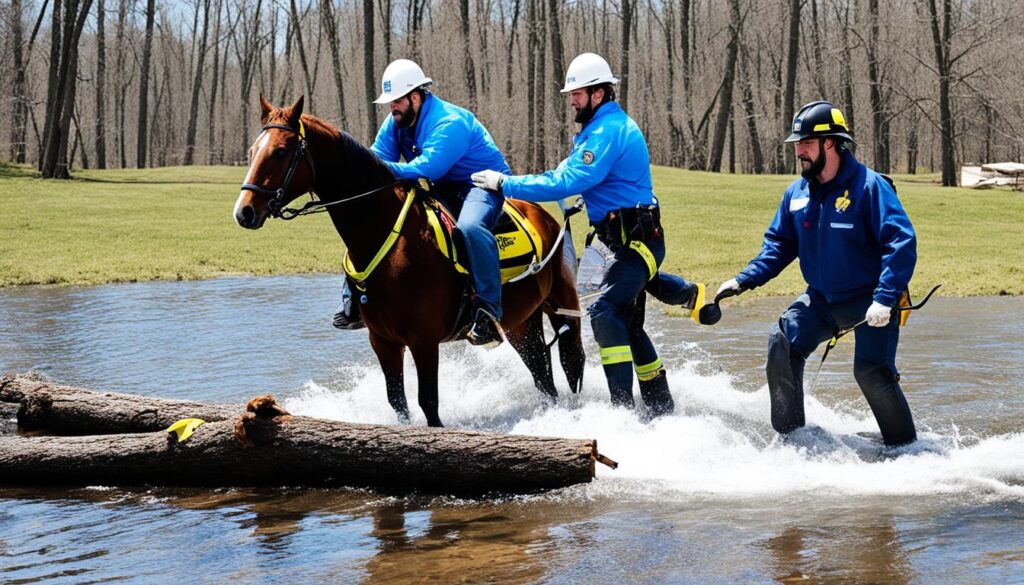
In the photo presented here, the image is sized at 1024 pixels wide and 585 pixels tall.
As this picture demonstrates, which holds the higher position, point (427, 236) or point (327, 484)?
point (427, 236)

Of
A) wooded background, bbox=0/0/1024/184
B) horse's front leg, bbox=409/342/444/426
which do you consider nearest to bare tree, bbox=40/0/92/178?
wooded background, bbox=0/0/1024/184

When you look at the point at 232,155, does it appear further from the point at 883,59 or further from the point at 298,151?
the point at 298,151

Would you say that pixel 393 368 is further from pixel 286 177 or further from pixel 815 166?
pixel 815 166

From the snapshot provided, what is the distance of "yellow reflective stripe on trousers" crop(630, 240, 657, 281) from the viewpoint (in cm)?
875

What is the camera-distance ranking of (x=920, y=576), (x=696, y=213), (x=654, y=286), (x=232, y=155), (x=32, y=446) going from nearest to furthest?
(x=920, y=576) < (x=32, y=446) < (x=654, y=286) < (x=696, y=213) < (x=232, y=155)

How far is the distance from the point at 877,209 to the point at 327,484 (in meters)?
3.77

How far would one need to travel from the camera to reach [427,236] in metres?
8.48

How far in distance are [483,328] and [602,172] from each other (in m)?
1.44

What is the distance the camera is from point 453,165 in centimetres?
911

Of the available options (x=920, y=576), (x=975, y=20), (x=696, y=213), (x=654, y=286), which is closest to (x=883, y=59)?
(x=975, y=20)

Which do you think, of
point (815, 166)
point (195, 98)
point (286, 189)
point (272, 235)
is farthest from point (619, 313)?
point (195, 98)

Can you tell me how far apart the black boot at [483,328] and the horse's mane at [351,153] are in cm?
125

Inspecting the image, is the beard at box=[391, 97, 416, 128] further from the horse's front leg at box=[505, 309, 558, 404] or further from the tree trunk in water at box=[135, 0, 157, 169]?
the tree trunk in water at box=[135, 0, 157, 169]

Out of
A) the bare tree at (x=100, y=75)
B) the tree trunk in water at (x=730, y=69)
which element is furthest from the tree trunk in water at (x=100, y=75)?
the tree trunk in water at (x=730, y=69)
